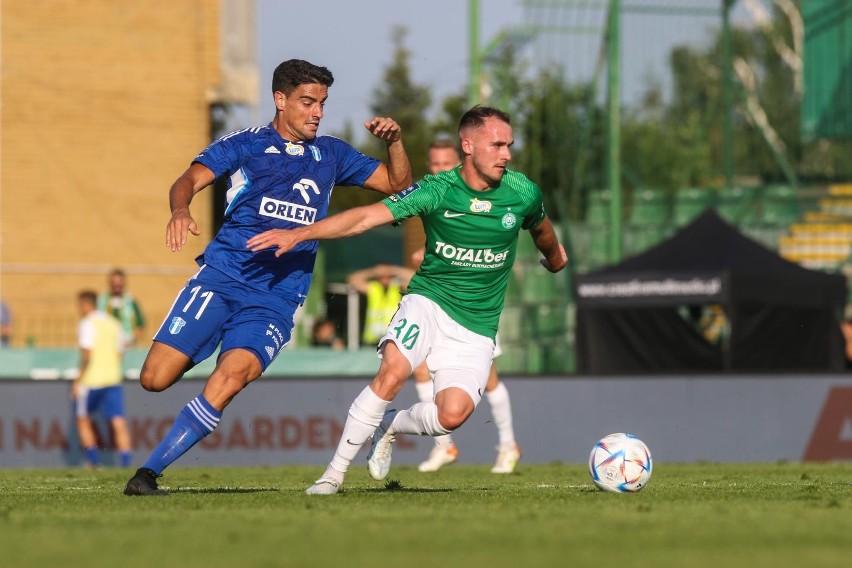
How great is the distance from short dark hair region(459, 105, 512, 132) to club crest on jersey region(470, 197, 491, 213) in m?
0.43

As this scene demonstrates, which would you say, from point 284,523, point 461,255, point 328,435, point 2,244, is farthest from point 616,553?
point 2,244

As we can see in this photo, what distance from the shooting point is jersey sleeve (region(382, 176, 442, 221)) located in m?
8.52

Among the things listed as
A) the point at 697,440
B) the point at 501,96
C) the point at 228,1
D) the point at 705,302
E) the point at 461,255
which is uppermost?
the point at 228,1

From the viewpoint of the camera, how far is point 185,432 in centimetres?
857

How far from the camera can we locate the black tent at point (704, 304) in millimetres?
19453

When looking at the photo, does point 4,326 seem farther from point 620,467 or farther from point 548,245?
point 620,467

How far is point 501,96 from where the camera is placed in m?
25.5

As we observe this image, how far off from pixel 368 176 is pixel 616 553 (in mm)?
4528

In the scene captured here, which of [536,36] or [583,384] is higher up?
[536,36]

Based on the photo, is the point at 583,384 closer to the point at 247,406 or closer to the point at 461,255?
the point at 247,406

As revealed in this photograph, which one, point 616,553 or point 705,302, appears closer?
point 616,553

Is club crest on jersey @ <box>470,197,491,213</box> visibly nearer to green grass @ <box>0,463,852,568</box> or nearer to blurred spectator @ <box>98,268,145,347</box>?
green grass @ <box>0,463,852,568</box>

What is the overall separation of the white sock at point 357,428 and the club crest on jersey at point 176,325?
44.2 inches

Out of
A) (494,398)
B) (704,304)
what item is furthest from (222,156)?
(704,304)
